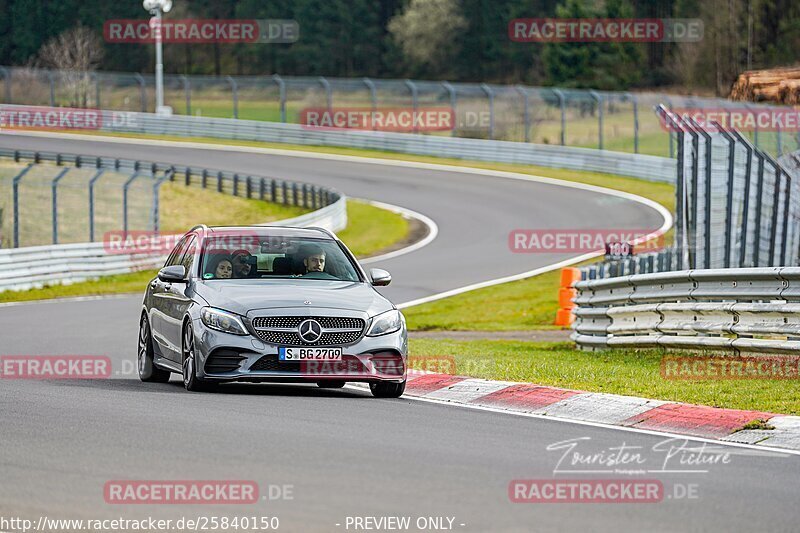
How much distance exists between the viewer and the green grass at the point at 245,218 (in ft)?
104

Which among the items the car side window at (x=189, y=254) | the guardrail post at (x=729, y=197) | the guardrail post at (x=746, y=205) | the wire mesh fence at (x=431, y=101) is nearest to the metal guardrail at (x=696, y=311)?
the guardrail post at (x=729, y=197)

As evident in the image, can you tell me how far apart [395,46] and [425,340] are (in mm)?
92907

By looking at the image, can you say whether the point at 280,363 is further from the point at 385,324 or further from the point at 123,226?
the point at 123,226

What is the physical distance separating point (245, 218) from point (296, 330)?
32.4m

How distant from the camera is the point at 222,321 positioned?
11625mm

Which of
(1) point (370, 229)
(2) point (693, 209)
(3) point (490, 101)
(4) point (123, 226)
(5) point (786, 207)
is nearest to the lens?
(2) point (693, 209)

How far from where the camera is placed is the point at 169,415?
10203 mm

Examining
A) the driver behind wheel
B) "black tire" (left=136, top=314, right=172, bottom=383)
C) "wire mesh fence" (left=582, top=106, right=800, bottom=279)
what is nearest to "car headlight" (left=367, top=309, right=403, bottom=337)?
the driver behind wheel

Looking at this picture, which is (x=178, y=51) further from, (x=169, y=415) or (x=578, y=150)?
(x=169, y=415)

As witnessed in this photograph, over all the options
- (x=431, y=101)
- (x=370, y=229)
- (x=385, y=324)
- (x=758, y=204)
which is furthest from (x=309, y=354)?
(x=431, y=101)

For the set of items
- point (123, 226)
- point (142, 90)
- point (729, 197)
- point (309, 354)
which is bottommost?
point (123, 226)

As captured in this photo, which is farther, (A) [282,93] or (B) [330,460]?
(A) [282,93]

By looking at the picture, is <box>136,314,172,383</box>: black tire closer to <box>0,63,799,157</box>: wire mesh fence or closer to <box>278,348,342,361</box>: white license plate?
<box>278,348,342,361</box>: white license plate

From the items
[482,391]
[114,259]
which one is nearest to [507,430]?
[482,391]
